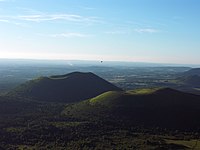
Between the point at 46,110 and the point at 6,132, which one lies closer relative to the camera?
the point at 6,132

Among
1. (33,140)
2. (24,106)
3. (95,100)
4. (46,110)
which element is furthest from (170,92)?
(33,140)

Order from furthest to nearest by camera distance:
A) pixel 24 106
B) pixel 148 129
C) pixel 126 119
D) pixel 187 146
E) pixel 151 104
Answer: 1. pixel 24 106
2. pixel 151 104
3. pixel 126 119
4. pixel 148 129
5. pixel 187 146

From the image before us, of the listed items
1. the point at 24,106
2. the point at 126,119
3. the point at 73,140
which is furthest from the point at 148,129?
the point at 24,106

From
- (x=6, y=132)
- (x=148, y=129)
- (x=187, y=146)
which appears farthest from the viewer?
(x=148, y=129)

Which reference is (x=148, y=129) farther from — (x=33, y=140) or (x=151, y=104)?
(x=33, y=140)

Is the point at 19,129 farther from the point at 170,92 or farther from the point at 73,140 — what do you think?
the point at 170,92

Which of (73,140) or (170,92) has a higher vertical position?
(170,92)
